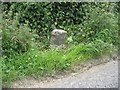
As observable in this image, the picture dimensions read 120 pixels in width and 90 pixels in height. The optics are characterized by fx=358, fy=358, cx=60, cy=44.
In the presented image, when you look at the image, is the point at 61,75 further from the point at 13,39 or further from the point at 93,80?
the point at 13,39

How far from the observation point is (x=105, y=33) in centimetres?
613

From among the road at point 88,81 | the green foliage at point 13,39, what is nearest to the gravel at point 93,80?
the road at point 88,81

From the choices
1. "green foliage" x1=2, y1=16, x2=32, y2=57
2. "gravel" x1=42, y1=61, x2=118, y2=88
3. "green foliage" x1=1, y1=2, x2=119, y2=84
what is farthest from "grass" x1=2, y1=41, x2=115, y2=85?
"gravel" x1=42, y1=61, x2=118, y2=88

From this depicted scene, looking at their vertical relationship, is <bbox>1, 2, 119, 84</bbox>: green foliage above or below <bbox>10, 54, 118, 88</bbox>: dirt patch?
above

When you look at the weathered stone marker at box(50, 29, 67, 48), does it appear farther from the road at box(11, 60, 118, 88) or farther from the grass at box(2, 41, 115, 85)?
the road at box(11, 60, 118, 88)

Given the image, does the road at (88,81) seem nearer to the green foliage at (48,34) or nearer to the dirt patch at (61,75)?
the dirt patch at (61,75)

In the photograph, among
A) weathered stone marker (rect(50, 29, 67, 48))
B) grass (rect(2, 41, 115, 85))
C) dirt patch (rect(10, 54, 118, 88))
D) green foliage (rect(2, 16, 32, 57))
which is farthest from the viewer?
weathered stone marker (rect(50, 29, 67, 48))

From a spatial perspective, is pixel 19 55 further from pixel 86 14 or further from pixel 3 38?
pixel 86 14

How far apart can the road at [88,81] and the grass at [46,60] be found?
0.52 feet

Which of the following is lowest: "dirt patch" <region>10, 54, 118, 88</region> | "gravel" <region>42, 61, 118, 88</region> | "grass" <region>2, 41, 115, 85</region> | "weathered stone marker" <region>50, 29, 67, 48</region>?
"gravel" <region>42, 61, 118, 88</region>

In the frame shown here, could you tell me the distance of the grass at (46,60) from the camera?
475cm

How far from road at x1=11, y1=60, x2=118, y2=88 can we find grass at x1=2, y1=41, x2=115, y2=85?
0.16 metres

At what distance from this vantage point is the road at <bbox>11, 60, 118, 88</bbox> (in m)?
4.71

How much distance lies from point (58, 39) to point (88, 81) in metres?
1.29
